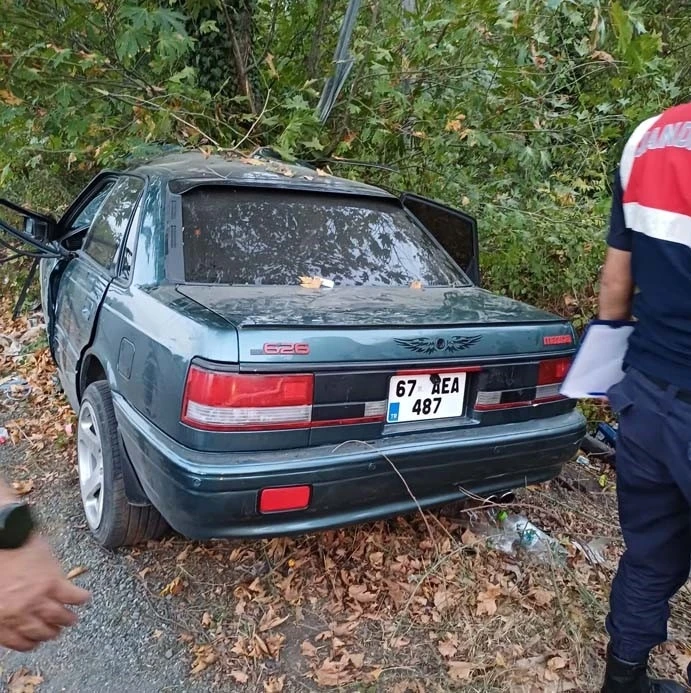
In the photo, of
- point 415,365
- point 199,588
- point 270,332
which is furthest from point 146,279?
point 199,588

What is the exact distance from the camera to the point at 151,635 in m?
2.45

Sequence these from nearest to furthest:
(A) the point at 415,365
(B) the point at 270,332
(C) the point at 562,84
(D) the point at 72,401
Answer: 1. (B) the point at 270,332
2. (A) the point at 415,365
3. (D) the point at 72,401
4. (C) the point at 562,84

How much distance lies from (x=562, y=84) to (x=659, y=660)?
14.3 ft

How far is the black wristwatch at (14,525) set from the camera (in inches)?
41.6

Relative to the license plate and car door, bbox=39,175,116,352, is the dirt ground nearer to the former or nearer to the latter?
the license plate

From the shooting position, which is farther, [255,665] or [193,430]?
[255,665]

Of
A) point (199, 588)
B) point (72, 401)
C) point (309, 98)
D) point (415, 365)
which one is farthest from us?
point (309, 98)

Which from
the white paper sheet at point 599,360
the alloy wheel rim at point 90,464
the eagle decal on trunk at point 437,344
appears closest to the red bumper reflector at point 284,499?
the eagle decal on trunk at point 437,344

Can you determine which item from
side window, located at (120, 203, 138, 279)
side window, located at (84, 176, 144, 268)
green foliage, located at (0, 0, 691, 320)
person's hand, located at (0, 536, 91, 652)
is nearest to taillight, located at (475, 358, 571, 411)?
side window, located at (120, 203, 138, 279)

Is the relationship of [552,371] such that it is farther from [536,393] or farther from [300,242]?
[300,242]

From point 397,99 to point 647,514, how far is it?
3.94 meters

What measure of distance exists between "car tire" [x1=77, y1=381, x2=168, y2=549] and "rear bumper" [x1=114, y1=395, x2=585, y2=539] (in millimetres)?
266

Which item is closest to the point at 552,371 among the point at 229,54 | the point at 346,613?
the point at 346,613

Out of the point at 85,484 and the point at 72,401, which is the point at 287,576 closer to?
the point at 85,484
